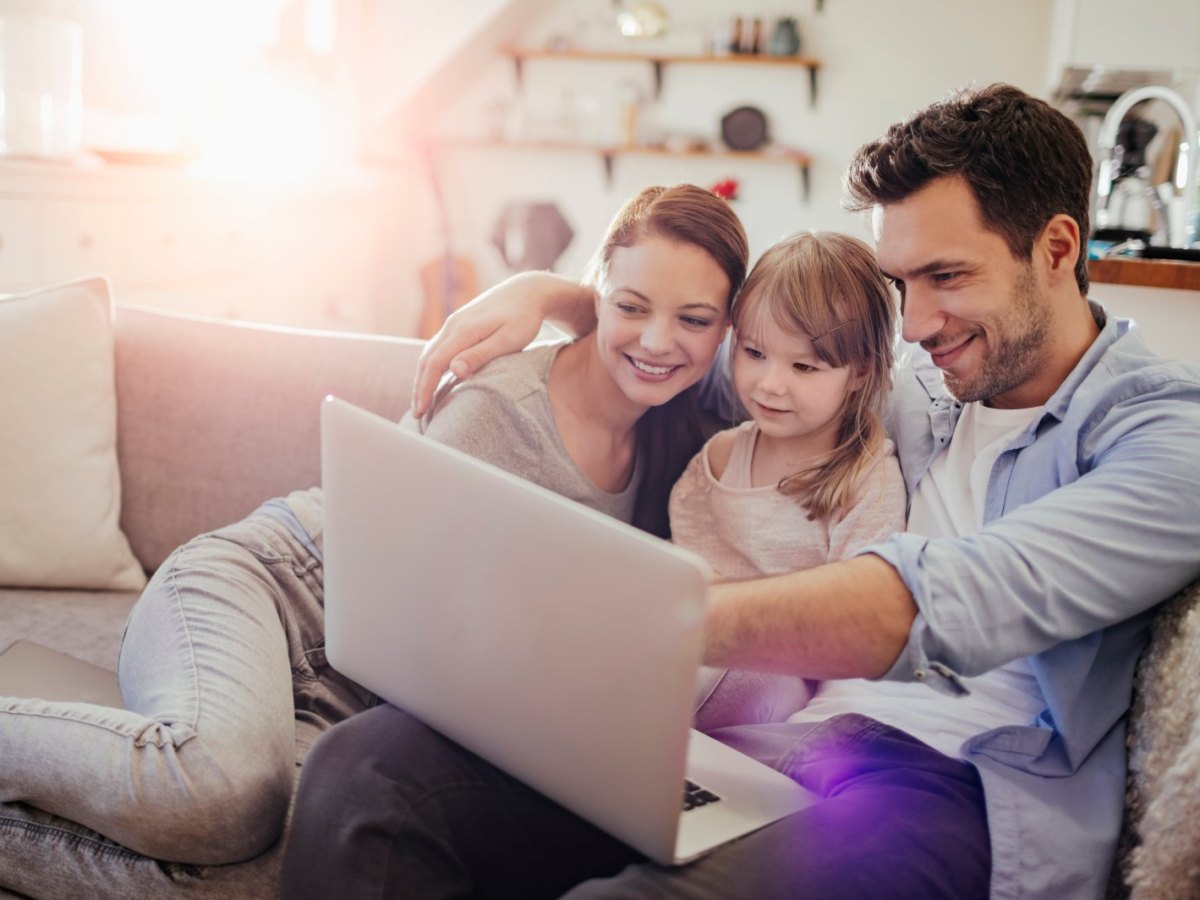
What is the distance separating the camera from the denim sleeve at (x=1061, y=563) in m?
0.98

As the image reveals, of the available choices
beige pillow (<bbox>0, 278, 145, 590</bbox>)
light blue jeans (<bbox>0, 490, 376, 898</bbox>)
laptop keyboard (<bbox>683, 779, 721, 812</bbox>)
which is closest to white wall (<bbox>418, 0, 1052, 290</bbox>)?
beige pillow (<bbox>0, 278, 145, 590</bbox>)

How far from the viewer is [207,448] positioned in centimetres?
186

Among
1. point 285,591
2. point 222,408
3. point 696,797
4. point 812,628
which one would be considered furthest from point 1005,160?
point 222,408

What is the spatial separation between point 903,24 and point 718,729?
13.6ft

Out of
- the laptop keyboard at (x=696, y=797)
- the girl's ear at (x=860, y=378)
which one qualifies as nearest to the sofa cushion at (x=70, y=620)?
the laptop keyboard at (x=696, y=797)

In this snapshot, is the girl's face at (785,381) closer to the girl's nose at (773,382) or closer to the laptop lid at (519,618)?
the girl's nose at (773,382)

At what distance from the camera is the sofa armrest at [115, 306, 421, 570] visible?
1.82 meters

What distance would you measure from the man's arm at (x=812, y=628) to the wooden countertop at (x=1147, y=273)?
991 mm

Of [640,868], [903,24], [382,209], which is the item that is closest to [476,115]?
[382,209]

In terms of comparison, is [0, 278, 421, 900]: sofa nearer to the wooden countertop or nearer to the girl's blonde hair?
the girl's blonde hair

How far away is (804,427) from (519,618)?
2.19 ft

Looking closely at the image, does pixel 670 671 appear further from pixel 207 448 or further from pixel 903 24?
pixel 903 24

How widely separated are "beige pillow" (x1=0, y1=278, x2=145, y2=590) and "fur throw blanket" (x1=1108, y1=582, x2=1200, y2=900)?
146 centimetres

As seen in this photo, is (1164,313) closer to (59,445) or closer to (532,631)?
(532,631)
